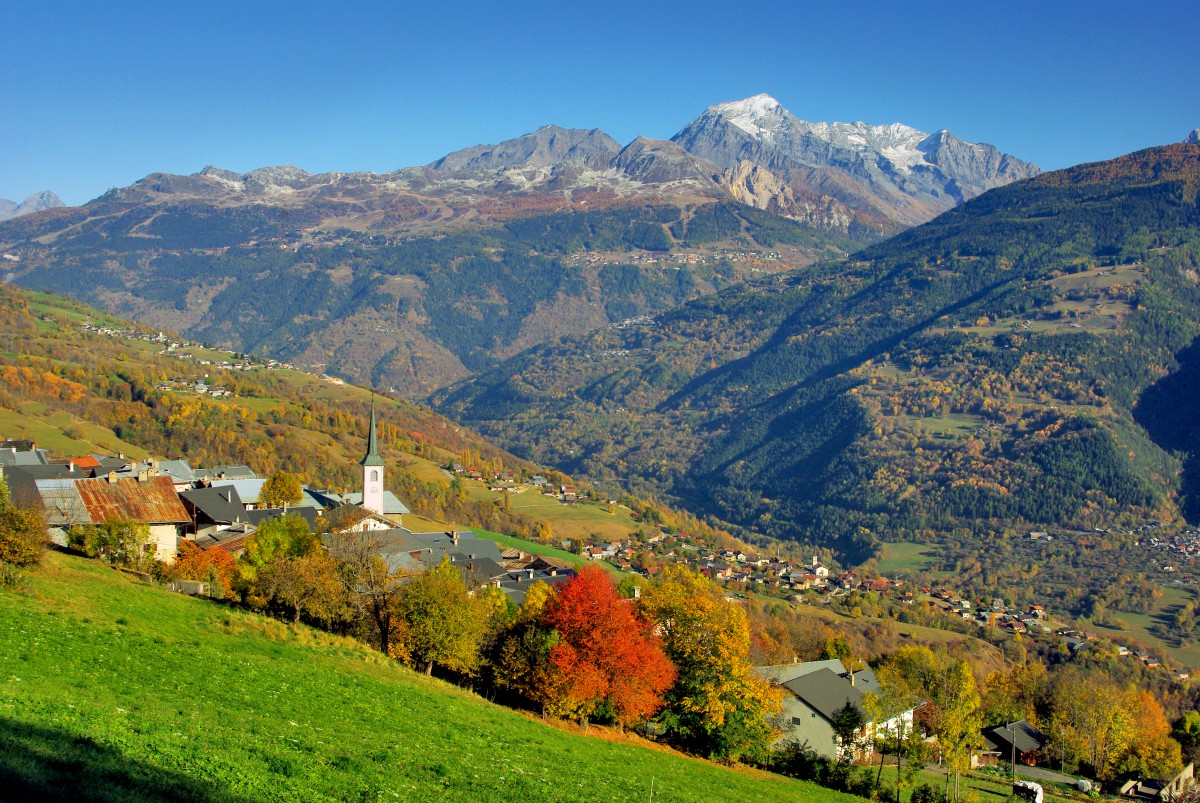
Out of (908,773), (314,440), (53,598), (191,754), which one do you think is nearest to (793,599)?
(314,440)

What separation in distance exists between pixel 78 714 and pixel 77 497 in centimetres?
3993

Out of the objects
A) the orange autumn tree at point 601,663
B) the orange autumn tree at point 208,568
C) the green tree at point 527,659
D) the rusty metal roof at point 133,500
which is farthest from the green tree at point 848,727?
the rusty metal roof at point 133,500

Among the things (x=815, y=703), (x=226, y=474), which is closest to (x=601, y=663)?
(x=815, y=703)

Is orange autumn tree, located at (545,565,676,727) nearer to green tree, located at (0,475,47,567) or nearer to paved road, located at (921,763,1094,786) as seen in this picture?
green tree, located at (0,475,47,567)

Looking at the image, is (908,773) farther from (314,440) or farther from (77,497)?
(314,440)

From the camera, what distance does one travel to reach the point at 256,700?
79.4ft

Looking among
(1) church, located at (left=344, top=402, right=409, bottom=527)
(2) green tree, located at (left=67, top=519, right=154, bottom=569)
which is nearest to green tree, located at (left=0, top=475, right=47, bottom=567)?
(2) green tree, located at (left=67, top=519, right=154, bottom=569)

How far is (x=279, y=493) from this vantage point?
80.3m

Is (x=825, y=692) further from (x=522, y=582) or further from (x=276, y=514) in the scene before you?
(x=276, y=514)

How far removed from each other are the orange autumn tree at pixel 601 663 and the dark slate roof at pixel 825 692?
645 inches

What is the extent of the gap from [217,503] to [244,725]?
2146 inches

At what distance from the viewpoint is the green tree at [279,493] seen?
80250 millimetres

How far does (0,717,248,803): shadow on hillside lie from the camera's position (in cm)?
1398

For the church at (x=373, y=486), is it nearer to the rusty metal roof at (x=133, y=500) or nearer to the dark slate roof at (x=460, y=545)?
the dark slate roof at (x=460, y=545)
